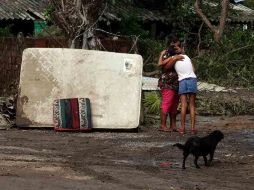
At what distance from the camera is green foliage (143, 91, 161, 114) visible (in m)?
13.6

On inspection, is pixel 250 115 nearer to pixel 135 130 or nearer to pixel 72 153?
pixel 135 130

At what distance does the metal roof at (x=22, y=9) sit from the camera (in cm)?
2621

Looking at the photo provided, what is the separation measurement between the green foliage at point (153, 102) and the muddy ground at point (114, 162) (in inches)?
70.9

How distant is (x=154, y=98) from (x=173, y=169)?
615cm

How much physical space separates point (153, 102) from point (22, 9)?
47.8 ft

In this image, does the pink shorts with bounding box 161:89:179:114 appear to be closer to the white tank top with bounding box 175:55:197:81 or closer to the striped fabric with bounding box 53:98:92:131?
the white tank top with bounding box 175:55:197:81

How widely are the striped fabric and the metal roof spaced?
15228 millimetres

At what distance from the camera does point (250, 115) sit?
46.2 ft

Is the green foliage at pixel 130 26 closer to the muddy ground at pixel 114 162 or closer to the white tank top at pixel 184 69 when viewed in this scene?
the muddy ground at pixel 114 162

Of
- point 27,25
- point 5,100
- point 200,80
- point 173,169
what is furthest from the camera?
point 27,25

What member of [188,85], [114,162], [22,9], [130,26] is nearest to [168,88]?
[188,85]

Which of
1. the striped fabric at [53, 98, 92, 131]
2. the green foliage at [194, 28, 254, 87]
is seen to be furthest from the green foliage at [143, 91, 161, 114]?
the green foliage at [194, 28, 254, 87]

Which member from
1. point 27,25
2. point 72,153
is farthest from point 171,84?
point 27,25

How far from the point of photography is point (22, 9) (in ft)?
88.5
